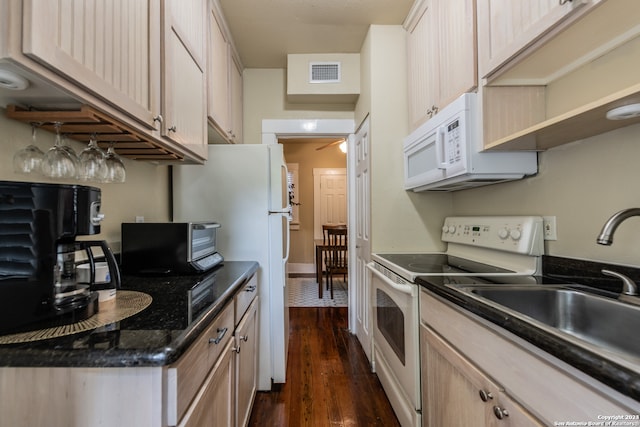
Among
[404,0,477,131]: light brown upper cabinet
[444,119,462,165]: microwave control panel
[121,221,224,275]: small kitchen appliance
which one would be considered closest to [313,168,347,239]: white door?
[404,0,477,131]: light brown upper cabinet

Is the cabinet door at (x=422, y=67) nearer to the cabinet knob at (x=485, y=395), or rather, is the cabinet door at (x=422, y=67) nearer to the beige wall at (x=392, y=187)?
the beige wall at (x=392, y=187)

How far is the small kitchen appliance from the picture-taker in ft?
4.52

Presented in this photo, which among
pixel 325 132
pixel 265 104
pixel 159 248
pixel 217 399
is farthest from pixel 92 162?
pixel 325 132

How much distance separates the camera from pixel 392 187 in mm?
2131

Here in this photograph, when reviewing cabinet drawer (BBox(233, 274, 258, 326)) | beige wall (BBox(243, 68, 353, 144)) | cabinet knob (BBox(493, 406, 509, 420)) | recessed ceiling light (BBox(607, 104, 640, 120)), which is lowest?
cabinet knob (BBox(493, 406, 509, 420))

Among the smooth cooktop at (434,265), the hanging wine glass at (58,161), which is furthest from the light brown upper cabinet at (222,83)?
the smooth cooktop at (434,265)

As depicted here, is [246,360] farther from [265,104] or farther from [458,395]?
[265,104]

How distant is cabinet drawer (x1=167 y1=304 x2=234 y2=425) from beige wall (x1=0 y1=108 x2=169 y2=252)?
79 cm

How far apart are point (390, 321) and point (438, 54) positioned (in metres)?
1.63

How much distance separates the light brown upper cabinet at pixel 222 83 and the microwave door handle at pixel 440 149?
1.34 m

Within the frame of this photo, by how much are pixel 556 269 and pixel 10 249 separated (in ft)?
6.22

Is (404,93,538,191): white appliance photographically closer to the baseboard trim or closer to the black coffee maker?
the black coffee maker

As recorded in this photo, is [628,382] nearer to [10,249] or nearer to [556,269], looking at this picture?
[556,269]

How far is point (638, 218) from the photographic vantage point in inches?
38.1
